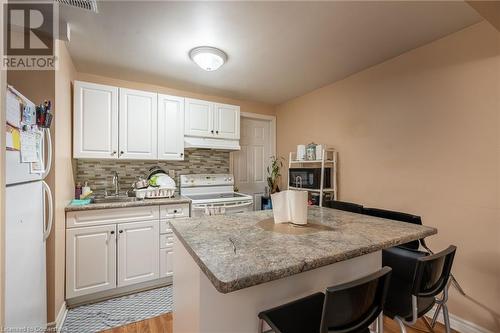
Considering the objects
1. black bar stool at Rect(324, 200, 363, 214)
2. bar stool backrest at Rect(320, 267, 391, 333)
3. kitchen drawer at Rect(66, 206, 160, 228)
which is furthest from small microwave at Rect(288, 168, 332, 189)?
bar stool backrest at Rect(320, 267, 391, 333)

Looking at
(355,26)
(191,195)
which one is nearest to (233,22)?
(355,26)

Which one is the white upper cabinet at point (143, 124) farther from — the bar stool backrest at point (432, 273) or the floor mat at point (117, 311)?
the bar stool backrest at point (432, 273)

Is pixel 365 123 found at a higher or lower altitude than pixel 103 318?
higher

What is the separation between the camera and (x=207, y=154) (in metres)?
3.36

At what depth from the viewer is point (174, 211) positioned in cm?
248

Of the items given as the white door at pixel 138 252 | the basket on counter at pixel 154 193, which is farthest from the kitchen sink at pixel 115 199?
the white door at pixel 138 252

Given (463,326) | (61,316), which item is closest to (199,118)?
(61,316)

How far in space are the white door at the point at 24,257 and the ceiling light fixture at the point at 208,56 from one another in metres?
1.54

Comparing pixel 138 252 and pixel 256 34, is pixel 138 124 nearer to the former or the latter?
pixel 138 252

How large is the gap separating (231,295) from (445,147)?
2006 mm

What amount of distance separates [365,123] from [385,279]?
1935mm

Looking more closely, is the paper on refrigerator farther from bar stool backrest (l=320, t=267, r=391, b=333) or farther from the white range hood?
the white range hood

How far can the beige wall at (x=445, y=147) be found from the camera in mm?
1644

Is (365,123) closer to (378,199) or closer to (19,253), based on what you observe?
(378,199)
